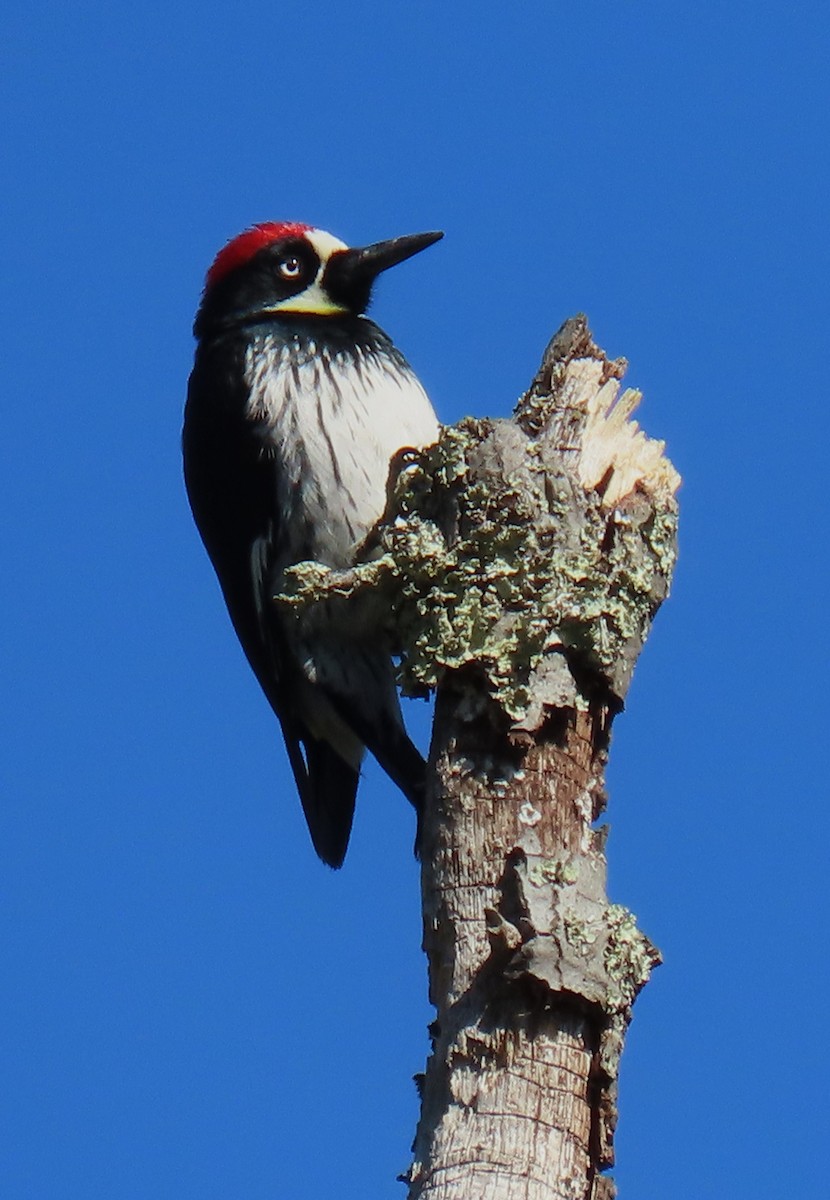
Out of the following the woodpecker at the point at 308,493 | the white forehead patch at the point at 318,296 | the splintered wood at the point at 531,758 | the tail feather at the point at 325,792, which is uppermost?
the white forehead patch at the point at 318,296

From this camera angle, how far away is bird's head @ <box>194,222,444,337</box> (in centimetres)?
612

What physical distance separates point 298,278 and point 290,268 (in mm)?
55

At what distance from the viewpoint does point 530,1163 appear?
291cm

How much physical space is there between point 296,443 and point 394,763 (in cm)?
108

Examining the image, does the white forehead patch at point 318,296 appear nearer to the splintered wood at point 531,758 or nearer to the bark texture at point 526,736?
the bark texture at point 526,736

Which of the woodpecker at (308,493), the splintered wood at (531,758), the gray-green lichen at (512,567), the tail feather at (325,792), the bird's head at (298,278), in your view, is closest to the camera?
the splintered wood at (531,758)

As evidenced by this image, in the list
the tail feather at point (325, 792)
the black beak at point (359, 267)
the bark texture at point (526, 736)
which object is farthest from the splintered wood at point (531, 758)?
the black beak at point (359, 267)

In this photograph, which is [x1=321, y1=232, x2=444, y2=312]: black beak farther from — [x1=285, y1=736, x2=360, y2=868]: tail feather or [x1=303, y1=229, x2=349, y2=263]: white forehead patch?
[x1=285, y1=736, x2=360, y2=868]: tail feather

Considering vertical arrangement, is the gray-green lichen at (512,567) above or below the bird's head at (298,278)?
below

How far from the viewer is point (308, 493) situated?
5250 mm

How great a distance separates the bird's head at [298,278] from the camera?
241 inches

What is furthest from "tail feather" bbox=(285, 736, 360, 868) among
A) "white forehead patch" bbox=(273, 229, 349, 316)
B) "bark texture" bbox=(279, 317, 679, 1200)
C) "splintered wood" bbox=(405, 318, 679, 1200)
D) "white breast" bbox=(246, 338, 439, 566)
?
"white forehead patch" bbox=(273, 229, 349, 316)

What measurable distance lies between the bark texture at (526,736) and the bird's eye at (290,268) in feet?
6.70

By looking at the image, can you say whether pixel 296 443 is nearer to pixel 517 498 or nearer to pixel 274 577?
pixel 274 577
